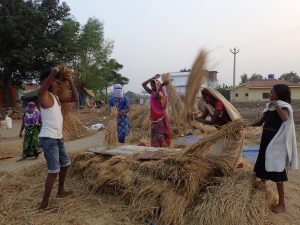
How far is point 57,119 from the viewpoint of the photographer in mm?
4035

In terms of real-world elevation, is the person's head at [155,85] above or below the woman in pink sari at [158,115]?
above

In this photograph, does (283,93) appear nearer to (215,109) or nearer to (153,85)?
(215,109)

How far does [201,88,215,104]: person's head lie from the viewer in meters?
4.75

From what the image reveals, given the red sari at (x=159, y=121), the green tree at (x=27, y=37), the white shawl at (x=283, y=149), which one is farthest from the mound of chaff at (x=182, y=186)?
the green tree at (x=27, y=37)

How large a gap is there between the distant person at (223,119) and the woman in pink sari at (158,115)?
1716 millimetres

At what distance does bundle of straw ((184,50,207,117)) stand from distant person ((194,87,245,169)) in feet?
0.73

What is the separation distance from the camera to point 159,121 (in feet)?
21.8

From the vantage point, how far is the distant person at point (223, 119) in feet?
14.6

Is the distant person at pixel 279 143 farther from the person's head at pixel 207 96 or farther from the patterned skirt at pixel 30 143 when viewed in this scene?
the patterned skirt at pixel 30 143

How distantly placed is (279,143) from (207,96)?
111 centimetres

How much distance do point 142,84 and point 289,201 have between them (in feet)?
10.9

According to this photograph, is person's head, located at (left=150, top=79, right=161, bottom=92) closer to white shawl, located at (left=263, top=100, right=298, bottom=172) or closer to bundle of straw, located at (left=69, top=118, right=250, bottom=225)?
bundle of straw, located at (left=69, top=118, right=250, bottom=225)

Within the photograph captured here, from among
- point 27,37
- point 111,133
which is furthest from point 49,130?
point 27,37

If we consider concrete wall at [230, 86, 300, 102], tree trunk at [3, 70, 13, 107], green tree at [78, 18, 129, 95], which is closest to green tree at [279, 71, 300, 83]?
concrete wall at [230, 86, 300, 102]
